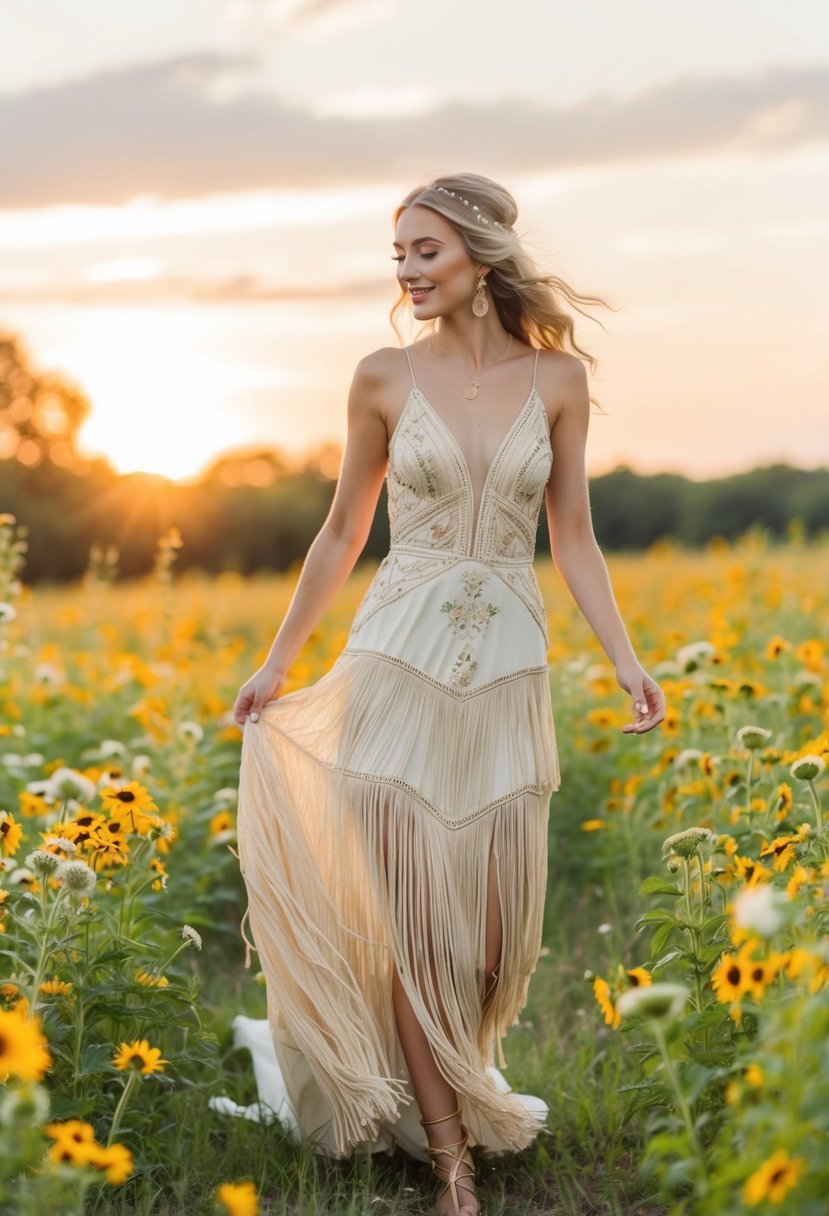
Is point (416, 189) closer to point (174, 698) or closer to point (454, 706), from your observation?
point (454, 706)

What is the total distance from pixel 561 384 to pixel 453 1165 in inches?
69.1

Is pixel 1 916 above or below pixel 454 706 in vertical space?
below

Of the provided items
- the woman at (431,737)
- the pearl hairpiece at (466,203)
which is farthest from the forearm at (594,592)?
the pearl hairpiece at (466,203)

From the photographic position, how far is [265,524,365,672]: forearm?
10.9 feet

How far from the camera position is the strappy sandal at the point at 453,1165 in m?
3.10

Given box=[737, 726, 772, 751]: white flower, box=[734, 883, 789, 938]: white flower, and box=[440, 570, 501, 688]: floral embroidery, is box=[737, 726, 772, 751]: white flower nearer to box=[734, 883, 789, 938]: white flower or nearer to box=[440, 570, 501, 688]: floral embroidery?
box=[440, 570, 501, 688]: floral embroidery

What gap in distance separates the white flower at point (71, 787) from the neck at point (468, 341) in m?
1.48

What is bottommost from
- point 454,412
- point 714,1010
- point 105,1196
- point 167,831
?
point 105,1196

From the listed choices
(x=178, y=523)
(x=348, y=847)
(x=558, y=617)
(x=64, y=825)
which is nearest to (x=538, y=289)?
(x=348, y=847)

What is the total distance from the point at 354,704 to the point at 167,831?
1.69 ft

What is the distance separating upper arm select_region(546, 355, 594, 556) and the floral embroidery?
0.30 m

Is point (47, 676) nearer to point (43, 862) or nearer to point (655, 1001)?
point (43, 862)

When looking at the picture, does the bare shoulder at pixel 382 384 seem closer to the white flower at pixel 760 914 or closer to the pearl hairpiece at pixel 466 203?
the pearl hairpiece at pixel 466 203

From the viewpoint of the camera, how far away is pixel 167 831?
128 inches
